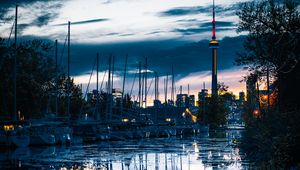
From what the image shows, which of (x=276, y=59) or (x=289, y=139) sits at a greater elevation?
(x=276, y=59)

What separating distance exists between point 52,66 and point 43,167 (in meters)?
65.2

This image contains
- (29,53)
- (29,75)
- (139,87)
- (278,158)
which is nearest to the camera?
(278,158)

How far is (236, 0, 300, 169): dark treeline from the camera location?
30.9 metres

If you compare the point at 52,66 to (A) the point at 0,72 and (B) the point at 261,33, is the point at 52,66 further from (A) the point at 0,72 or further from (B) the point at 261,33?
(B) the point at 261,33

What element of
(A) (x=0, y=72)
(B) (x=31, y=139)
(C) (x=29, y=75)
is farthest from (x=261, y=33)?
(C) (x=29, y=75)

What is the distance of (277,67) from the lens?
120 feet

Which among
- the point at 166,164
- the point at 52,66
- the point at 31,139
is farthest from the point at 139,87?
the point at 166,164

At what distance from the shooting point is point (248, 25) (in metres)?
38.0

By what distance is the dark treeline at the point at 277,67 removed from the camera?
30922 millimetres

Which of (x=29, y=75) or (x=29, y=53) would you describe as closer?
(x=29, y=75)

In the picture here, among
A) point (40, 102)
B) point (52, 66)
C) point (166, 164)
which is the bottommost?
point (166, 164)

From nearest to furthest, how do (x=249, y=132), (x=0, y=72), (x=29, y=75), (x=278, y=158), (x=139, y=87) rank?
(x=278, y=158) < (x=249, y=132) < (x=0, y=72) < (x=29, y=75) < (x=139, y=87)

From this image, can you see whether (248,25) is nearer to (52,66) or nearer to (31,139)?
(31,139)

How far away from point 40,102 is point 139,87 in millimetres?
24596
